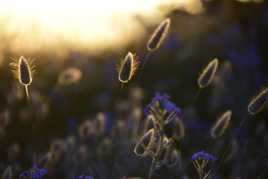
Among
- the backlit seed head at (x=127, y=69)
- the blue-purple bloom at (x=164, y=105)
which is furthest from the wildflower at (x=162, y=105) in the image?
the backlit seed head at (x=127, y=69)

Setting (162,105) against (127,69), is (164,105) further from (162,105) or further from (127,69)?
(127,69)

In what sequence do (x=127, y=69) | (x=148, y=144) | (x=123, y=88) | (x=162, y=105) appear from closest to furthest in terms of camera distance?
(x=148, y=144) < (x=127, y=69) < (x=162, y=105) < (x=123, y=88)

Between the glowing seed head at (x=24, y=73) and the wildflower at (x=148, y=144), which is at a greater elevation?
the glowing seed head at (x=24, y=73)

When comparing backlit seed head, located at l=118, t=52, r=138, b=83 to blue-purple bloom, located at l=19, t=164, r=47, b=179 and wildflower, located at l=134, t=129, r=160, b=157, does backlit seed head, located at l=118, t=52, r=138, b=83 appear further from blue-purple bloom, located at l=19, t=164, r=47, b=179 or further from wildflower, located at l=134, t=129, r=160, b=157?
blue-purple bloom, located at l=19, t=164, r=47, b=179

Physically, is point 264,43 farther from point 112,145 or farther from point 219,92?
point 112,145

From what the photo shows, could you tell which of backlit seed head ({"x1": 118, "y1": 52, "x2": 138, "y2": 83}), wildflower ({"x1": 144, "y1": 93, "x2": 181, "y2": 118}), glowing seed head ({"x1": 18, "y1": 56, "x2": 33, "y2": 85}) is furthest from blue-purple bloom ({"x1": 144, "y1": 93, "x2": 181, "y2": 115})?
glowing seed head ({"x1": 18, "y1": 56, "x2": 33, "y2": 85})

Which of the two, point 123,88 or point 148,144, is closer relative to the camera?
point 148,144

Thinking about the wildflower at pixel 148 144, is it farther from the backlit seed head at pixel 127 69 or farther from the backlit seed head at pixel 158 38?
the backlit seed head at pixel 158 38

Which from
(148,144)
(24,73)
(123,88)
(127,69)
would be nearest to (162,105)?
(127,69)

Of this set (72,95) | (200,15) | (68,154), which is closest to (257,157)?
(68,154)
